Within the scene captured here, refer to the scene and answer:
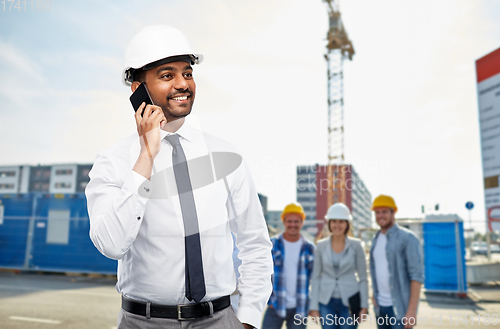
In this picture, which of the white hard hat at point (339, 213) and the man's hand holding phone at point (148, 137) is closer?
the man's hand holding phone at point (148, 137)

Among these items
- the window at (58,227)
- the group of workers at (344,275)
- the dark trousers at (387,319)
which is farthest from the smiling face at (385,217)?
the window at (58,227)

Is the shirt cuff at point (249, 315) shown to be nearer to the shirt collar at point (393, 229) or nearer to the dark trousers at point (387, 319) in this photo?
the dark trousers at point (387, 319)

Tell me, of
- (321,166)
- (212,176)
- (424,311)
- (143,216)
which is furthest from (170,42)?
(321,166)

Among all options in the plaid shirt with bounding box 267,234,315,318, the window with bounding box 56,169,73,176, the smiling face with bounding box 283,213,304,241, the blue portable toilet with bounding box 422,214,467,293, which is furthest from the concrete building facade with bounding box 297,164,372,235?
the window with bounding box 56,169,73,176

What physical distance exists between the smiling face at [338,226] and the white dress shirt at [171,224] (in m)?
3.66

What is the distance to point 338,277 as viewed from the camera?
16.0 ft

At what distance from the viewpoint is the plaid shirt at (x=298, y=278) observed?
190 inches

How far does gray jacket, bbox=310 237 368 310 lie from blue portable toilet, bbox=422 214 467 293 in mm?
6765

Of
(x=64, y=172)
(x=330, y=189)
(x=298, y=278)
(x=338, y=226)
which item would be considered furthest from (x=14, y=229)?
(x=64, y=172)

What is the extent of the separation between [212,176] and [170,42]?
1.77ft

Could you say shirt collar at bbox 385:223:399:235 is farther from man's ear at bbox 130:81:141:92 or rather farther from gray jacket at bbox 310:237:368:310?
man's ear at bbox 130:81:141:92

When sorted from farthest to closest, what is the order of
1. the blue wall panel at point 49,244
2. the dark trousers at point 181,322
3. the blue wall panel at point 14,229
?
1. the blue wall panel at point 14,229
2. the blue wall panel at point 49,244
3. the dark trousers at point 181,322

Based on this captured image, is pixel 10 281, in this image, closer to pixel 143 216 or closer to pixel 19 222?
pixel 19 222

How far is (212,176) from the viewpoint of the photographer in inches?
63.0
